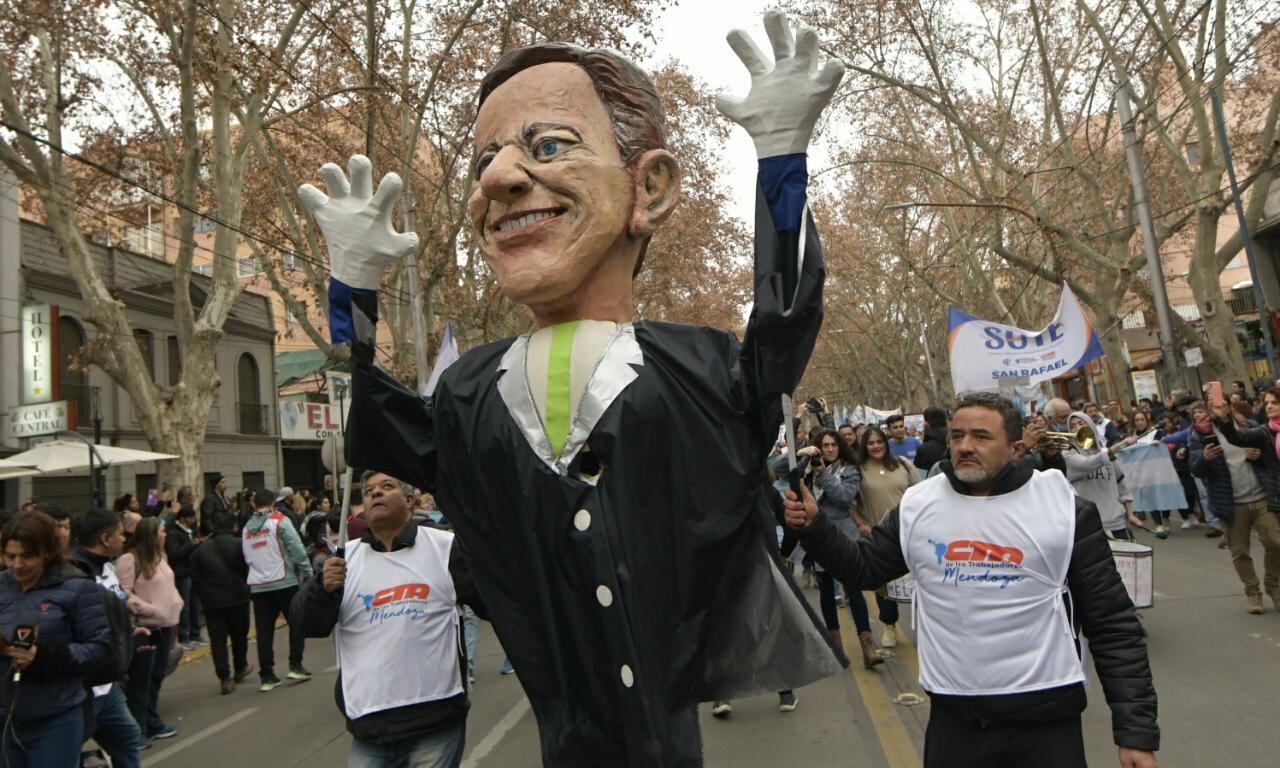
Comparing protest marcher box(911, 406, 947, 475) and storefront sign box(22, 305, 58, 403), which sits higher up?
storefront sign box(22, 305, 58, 403)

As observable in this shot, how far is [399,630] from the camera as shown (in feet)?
11.4

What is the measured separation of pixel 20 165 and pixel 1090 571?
12.3 m

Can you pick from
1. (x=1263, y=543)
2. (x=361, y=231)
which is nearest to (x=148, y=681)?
(x=361, y=231)

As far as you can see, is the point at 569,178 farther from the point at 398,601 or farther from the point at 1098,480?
the point at 1098,480

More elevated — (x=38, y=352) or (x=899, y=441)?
(x=38, y=352)

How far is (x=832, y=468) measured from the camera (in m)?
7.07

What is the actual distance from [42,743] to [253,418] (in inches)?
938

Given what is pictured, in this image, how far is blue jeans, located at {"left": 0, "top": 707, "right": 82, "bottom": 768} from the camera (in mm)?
3715

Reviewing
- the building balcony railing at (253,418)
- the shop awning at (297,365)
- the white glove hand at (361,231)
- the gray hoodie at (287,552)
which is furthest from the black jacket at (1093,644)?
the shop awning at (297,365)

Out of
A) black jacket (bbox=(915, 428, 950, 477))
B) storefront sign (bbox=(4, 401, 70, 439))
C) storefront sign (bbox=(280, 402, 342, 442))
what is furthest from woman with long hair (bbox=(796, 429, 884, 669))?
storefront sign (bbox=(280, 402, 342, 442))

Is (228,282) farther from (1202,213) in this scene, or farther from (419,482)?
(1202,213)

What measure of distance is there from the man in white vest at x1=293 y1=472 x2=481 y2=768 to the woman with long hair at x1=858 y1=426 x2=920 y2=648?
13.2 feet

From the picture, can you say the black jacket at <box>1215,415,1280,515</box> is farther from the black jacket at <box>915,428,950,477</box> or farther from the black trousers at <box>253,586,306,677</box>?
the black trousers at <box>253,586,306,677</box>

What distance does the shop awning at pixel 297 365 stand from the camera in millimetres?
31703
